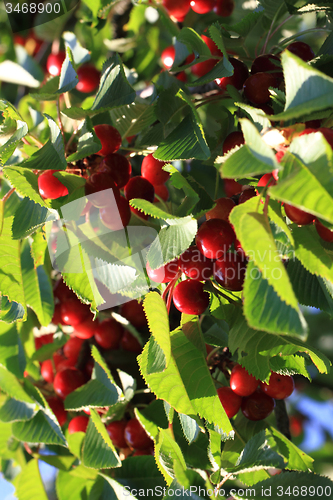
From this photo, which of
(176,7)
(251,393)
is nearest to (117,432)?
(251,393)

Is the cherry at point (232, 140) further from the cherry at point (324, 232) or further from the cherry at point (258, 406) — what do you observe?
the cherry at point (258, 406)

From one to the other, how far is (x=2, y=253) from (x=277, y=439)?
1.63 feet

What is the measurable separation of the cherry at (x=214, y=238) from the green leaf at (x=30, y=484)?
0.62 m

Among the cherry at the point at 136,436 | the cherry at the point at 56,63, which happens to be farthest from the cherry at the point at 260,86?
the cherry at the point at 56,63

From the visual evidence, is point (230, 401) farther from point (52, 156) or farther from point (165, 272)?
point (52, 156)

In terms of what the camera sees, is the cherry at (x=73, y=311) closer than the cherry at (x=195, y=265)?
No

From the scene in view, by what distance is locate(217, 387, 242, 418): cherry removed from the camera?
61 centimetres

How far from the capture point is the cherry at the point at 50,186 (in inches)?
20.5

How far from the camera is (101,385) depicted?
0.68 meters

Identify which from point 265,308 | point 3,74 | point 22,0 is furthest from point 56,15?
point 265,308

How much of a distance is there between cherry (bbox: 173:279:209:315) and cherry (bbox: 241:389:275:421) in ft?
0.70

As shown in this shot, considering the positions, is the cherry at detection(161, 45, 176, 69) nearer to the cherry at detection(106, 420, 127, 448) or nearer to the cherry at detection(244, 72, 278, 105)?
the cherry at detection(244, 72, 278, 105)

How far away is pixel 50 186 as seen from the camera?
52cm

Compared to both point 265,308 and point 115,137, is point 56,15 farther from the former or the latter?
point 265,308
